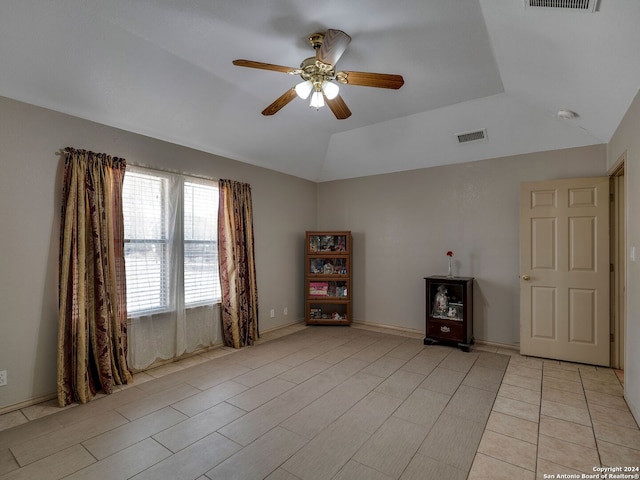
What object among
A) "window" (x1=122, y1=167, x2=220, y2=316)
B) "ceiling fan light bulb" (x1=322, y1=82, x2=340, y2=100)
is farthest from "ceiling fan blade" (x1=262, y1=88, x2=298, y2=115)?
"window" (x1=122, y1=167, x2=220, y2=316)

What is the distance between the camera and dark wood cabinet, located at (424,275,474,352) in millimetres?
4113

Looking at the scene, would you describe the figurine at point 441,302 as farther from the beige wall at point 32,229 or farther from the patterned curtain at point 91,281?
the beige wall at point 32,229

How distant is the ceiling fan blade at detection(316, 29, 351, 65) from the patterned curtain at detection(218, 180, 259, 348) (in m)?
2.36

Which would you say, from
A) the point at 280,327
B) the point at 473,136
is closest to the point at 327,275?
the point at 280,327

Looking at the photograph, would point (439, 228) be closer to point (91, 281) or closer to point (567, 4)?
point (567, 4)

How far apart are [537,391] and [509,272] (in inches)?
63.3

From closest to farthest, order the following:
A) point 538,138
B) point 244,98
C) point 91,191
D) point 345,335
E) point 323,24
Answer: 1. point 323,24
2. point 91,191
3. point 244,98
4. point 538,138
5. point 345,335

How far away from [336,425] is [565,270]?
309 cm

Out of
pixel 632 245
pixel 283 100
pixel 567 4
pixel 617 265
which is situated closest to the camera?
pixel 567 4

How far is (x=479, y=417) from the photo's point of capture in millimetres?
2516

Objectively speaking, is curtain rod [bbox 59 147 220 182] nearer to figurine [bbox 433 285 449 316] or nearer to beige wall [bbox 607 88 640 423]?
figurine [bbox 433 285 449 316]

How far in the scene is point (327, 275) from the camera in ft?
17.5

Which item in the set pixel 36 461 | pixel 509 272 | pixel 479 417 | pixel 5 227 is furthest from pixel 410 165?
pixel 36 461

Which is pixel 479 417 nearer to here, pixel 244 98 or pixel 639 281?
pixel 639 281
